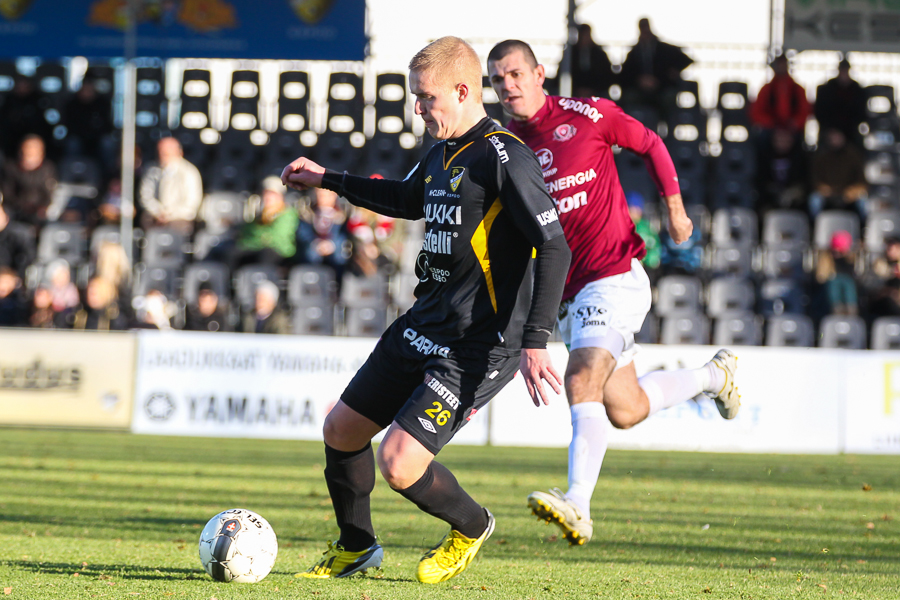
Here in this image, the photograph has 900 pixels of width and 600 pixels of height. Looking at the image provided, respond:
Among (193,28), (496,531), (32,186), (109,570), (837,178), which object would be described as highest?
(193,28)

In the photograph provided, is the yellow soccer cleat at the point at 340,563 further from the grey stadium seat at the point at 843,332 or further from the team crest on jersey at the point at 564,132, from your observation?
the grey stadium seat at the point at 843,332

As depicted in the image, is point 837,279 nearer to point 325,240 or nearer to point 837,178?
point 837,178

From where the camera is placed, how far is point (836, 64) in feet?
60.5

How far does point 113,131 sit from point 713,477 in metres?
11.5

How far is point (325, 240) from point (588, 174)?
32.7ft

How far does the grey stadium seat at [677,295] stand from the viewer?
14.9 metres

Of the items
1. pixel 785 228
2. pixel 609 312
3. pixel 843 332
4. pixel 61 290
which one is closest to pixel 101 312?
pixel 61 290

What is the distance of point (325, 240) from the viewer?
603 inches

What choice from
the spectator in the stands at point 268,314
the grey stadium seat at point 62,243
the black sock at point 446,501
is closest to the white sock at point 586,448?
the black sock at point 446,501

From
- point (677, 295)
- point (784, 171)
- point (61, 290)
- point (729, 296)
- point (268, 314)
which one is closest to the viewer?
point (268, 314)

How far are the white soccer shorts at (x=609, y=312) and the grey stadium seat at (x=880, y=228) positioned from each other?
1150cm

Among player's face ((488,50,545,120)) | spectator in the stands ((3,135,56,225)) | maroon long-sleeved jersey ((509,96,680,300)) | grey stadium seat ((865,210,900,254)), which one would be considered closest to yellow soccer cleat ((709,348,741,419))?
maroon long-sleeved jersey ((509,96,680,300))

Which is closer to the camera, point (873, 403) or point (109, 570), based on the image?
point (109, 570)

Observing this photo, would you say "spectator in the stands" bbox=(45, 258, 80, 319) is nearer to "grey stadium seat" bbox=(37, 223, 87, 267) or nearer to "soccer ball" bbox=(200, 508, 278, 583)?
"grey stadium seat" bbox=(37, 223, 87, 267)
